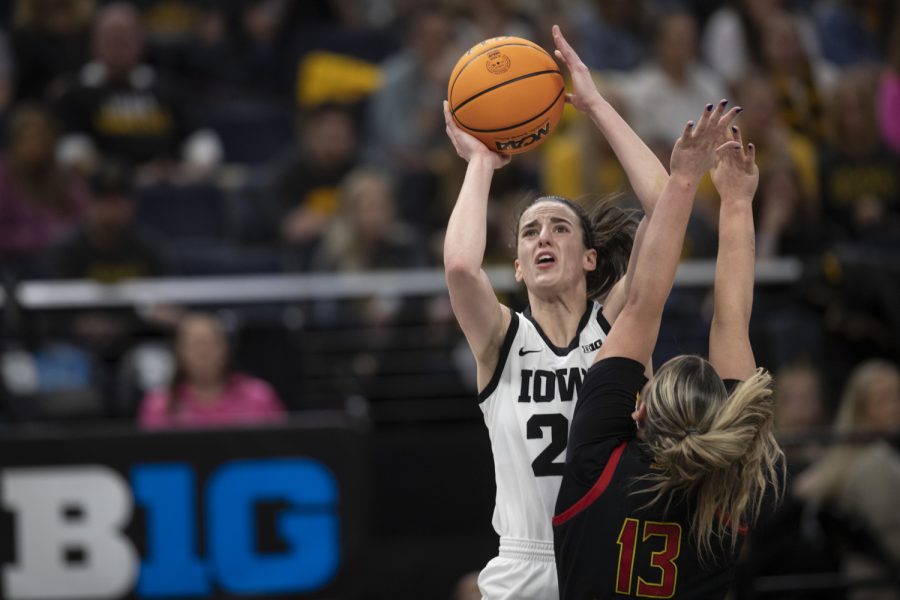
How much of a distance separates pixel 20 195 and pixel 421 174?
2856mm

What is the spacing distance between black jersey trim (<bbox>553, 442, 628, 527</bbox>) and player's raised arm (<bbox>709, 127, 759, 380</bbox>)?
512 mm

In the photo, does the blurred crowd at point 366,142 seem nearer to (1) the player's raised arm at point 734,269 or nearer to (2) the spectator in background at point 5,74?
(2) the spectator in background at point 5,74

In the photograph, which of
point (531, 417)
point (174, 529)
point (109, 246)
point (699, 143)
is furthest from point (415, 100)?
point (699, 143)

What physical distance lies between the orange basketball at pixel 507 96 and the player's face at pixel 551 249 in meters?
0.25

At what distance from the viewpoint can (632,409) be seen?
4.65 m

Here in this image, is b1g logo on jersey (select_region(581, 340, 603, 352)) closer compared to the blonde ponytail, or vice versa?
the blonde ponytail

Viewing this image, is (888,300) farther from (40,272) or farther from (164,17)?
(164,17)

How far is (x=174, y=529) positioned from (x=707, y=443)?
491 cm

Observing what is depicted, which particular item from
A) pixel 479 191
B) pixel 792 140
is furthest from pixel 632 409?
pixel 792 140

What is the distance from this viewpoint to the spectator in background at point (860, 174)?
10.6 metres

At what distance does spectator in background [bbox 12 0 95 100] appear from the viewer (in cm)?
1173

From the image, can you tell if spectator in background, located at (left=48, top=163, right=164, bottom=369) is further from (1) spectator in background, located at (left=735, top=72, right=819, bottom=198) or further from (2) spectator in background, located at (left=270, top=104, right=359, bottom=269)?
(1) spectator in background, located at (left=735, top=72, right=819, bottom=198)

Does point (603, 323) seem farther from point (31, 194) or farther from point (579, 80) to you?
point (31, 194)

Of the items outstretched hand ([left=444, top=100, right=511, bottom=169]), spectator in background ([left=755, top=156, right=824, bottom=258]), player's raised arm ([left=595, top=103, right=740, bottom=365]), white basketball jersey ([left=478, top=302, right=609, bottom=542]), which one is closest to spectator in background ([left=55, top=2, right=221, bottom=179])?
spectator in background ([left=755, top=156, right=824, bottom=258])
